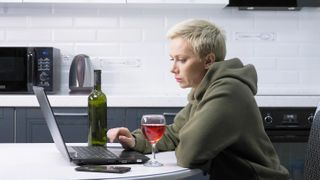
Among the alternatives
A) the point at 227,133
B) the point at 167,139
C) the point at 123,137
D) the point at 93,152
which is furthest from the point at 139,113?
the point at 227,133

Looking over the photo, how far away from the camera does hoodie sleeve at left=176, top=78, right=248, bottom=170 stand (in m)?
1.39

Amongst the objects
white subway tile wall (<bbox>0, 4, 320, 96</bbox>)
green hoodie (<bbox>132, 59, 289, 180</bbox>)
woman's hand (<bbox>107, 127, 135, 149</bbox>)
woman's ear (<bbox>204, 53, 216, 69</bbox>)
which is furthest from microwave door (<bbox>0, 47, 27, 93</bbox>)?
green hoodie (<bbox>132, 59, 289, 180</bbox>)

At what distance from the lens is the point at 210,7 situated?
11.7 feet

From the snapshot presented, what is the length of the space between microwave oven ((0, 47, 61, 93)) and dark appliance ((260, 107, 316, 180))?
1.29m

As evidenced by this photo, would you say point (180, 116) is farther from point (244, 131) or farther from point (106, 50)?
point (106, 50)

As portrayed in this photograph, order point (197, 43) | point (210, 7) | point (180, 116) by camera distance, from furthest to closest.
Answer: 1. point (210, 7)
2. point (180, 116)
3. point (197, 43)

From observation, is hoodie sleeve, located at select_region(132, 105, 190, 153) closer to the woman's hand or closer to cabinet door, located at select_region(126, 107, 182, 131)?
the woman's hand

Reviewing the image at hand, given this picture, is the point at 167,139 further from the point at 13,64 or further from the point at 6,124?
the point at 13,64

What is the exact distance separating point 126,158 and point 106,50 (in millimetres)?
2199

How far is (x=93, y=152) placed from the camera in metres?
1.55

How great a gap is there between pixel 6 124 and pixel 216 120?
187 centimetres

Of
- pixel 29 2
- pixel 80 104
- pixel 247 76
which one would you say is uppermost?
pixel 29 2

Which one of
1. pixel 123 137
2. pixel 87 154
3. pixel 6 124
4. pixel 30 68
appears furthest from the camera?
pixel 30 68

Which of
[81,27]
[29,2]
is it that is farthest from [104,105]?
[81,27]
